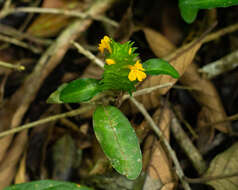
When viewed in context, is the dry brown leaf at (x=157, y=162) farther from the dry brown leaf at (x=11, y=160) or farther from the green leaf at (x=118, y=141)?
the dry brown leaf at (x=11, y=160)

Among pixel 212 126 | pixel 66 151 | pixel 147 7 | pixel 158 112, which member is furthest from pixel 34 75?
pixel 212 126

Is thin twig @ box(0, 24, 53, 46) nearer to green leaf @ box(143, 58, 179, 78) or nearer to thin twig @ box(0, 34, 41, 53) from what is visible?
thin twig @ box(0, 34, 41, 53)

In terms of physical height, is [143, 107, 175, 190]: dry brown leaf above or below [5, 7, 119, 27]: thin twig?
below

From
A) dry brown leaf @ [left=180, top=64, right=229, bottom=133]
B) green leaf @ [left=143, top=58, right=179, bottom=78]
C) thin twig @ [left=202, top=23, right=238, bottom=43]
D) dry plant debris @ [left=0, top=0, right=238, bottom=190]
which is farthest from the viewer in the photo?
thin twig @ [left=202, top=23, right=238, bottom=43]

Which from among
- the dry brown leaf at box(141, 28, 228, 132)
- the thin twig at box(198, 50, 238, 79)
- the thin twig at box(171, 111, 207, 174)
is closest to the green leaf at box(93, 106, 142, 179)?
the dry brown leaf at box(141, 28, 228, 132)

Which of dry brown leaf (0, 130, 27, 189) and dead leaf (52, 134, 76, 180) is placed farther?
dead leaf (52, 134, 76, 180)

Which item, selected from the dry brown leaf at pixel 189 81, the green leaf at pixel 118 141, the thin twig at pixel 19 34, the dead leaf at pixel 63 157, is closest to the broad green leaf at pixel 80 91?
the green leaf at pixel 118 141

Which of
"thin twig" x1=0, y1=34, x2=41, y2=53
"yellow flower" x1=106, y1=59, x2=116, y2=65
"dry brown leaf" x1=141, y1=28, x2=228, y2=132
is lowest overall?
"yellow flower" x1=106, y1=59, x2=116, y2=65
